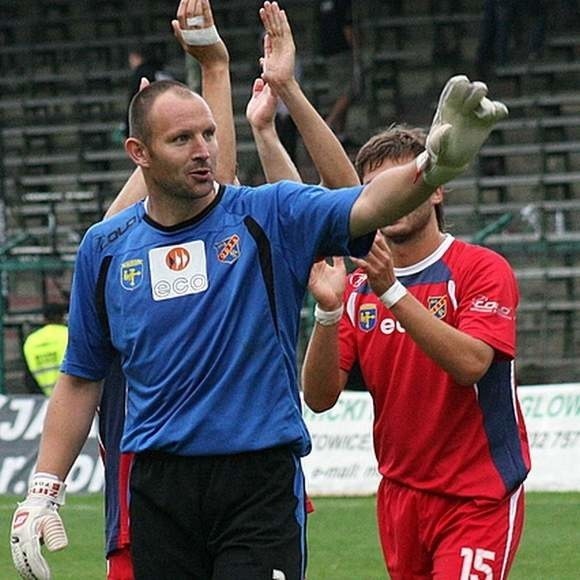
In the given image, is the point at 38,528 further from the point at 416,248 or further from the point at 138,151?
the point at 416,248

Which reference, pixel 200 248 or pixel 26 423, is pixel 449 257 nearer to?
pixel 200 248

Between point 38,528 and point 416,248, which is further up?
point 416,248

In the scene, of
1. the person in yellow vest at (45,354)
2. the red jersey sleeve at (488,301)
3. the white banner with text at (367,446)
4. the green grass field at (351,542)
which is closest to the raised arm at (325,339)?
the red jersey sleeve at (488,301)

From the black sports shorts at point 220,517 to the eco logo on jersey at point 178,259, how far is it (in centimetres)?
54

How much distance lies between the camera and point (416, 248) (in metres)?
5.82

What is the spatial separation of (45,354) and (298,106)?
1130 cm

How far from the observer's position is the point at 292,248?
5039 millimetres

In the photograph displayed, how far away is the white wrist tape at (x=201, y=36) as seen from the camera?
5902 millimetres

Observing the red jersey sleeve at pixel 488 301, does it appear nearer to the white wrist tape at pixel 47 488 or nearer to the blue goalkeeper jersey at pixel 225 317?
the blue goalkeeper jersey at pixel 225 317

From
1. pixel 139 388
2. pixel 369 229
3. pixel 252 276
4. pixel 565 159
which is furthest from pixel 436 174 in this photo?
pixel 565 159

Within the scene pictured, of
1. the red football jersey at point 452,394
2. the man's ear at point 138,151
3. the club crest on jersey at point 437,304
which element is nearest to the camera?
the man's ear at point 138,151

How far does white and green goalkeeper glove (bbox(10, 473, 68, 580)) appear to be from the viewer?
5.20 m

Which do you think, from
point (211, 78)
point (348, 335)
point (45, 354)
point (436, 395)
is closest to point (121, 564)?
point (348, 335)

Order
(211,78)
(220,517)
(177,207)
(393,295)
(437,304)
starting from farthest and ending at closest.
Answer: (211,78) → (437,304) → (393,295) → (177,207) → (220,517)
